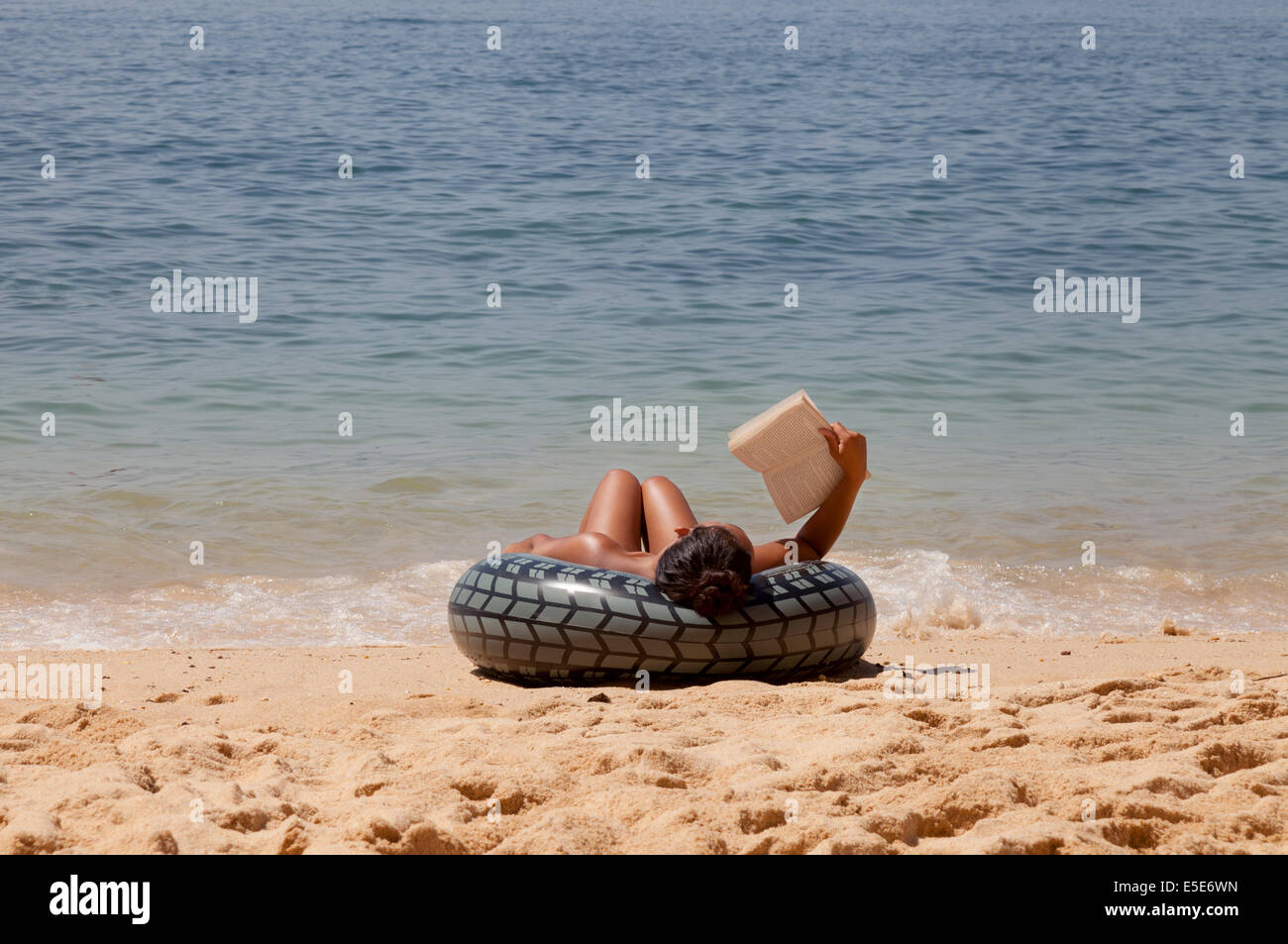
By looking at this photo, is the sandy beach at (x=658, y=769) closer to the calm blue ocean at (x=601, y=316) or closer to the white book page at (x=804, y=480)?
the white book page at (x=804, y=480)

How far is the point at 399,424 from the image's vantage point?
32.4ft

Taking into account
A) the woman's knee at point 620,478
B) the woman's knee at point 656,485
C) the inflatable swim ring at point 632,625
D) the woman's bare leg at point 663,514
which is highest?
the woman's knee at point 620,478

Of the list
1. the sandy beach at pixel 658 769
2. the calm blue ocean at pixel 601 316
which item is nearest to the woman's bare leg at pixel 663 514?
the sandy beach at pixel 658 769

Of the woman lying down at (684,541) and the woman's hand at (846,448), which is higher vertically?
the woman's hand at (846,448)

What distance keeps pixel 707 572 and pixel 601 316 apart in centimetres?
876

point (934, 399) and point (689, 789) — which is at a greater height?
point (934, 399)

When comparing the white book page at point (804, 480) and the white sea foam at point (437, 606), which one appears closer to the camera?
the white book page at point (804, 480)

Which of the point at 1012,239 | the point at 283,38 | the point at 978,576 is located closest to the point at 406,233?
the point at 1012,239

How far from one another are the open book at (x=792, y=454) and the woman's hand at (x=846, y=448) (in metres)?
0.02

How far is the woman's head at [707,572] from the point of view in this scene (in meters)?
4.55

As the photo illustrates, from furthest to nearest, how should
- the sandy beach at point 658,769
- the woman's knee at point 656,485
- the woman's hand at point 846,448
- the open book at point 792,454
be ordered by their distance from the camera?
1. the woman's knee at point 656,485
2. the woman's hand at point 846,448
3. the open book at point 792,454
4. the sandy beach at point 658,769

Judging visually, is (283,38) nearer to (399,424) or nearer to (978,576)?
(399,424)

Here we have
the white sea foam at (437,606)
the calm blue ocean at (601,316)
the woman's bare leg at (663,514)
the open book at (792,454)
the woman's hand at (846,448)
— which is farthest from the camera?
the calm blue ocean at (601,316)
